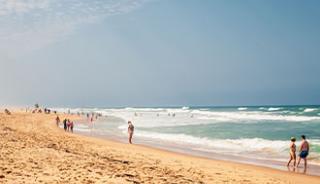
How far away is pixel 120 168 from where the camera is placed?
44.9 feet

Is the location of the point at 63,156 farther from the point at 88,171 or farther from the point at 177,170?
the point at 177,170

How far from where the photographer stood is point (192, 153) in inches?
936

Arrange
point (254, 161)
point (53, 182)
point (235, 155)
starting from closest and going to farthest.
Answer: point (53, 182) → point (254, 161) → point (235, 155)

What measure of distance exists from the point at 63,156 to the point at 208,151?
1222 cm

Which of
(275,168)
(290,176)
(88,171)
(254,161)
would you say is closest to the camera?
(88,171)

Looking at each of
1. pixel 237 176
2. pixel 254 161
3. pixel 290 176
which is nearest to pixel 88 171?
pixel 237 176

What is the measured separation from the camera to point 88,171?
12.2 meters

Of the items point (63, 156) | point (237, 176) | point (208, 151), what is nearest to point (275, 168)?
point (237, 176)

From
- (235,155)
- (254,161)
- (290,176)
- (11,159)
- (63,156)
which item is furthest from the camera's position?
(235,155)

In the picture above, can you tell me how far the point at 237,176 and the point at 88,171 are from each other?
18.5ft

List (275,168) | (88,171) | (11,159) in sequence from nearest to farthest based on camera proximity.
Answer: (88,171), (11,159), (275,168)

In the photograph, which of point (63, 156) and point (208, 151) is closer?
point (63, 156)

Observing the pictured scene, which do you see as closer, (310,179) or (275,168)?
(310,179)

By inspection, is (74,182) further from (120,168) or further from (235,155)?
(235,155)
